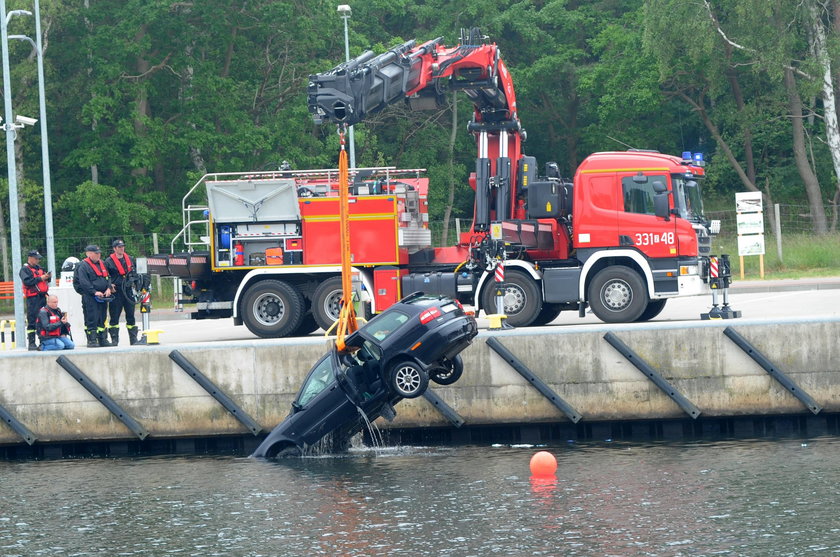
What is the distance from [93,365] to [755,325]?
27.1 feet

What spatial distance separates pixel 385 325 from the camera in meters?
15.5

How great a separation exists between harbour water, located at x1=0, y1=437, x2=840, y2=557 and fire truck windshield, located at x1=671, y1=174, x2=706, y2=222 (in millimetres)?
5625

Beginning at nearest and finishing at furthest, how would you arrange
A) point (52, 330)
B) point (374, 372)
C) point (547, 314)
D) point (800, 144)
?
point (374, 372) < point (52, 330) < point (547, 314) < point (800, 144)

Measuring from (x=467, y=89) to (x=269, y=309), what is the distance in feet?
16.1

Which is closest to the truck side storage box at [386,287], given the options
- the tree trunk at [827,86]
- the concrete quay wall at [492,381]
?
the concrete quay wall at [492,381]

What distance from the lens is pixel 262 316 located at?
22.0 m

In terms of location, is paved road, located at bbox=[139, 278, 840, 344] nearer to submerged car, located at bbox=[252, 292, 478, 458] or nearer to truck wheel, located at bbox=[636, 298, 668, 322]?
truck wheel, located at bbox=[636, 298, 668, 322]

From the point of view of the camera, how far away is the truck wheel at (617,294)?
20.8 metres

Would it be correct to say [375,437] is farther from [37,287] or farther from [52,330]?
[37,287]

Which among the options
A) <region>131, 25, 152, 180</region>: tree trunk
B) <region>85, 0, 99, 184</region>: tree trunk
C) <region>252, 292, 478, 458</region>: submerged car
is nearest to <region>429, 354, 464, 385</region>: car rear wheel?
<region>252, 292, 478, 458</region>: submerged car

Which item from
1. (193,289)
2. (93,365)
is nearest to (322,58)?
(193,289)

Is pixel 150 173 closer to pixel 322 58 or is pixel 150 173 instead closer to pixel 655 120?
pixel 322 58

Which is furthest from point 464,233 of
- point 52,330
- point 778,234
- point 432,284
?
point 778,234

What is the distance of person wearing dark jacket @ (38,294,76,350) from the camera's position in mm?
18359
